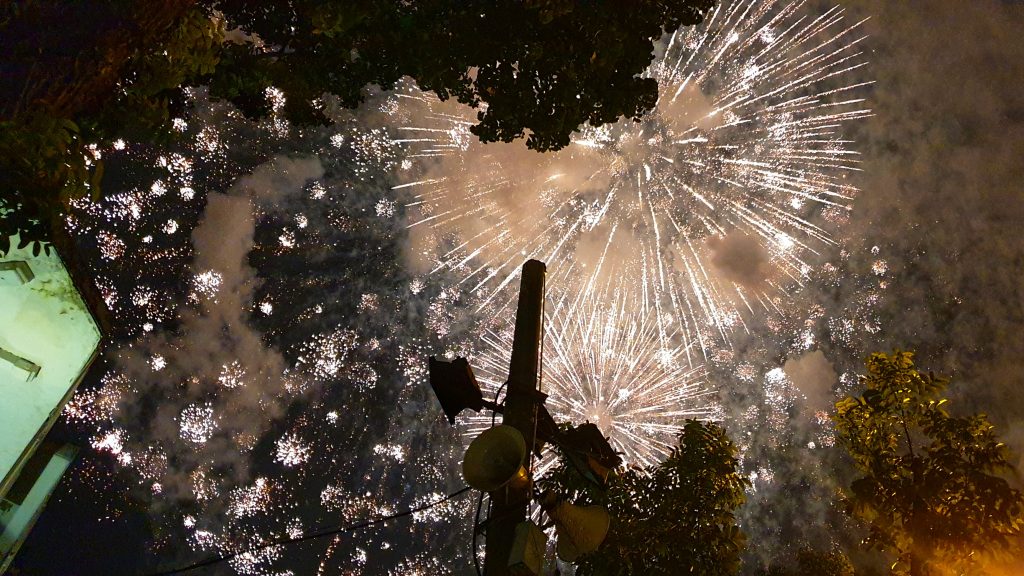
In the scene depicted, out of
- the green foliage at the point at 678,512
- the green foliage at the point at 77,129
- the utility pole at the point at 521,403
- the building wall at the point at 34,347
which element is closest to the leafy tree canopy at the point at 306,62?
the green foliage at the point at 77,129

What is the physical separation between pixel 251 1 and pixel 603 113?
5043 millimetres

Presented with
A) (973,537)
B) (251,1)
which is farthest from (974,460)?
(251,1)

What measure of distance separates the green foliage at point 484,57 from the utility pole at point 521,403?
371 cm

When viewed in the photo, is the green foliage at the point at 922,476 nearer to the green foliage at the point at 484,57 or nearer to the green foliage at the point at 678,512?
the green foliage at the point at 678,512

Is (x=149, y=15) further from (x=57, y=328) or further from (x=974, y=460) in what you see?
(x=974, y=460)

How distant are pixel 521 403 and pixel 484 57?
5.16 meters

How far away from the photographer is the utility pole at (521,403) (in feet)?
10.6

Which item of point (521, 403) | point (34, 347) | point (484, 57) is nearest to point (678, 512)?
point (521, 403)

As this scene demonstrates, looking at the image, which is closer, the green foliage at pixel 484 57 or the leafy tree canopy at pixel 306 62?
the leafy tree canopy at pixel 306 62

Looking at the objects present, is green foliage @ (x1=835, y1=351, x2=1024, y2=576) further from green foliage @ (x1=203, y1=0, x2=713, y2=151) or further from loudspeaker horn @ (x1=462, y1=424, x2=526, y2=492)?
loudspeaker horn @ (x1=462, y1=424, x2=526, y2=492)

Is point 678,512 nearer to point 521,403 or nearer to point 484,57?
point 521,403

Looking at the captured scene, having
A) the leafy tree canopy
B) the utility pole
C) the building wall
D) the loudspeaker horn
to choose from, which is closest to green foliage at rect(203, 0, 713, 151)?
the leafy tree canopy

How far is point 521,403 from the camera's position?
3.61 meters

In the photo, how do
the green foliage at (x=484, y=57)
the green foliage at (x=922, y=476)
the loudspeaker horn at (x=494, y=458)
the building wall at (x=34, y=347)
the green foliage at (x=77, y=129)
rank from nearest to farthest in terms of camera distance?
the loudspeaker horn at (x=494, y=458) → the green foliage at (x=77, y=129) → the building wall at (x=34, y=347) → the green foliage at (x=484, y=57) → the green foliage at (x=922, y=476)
